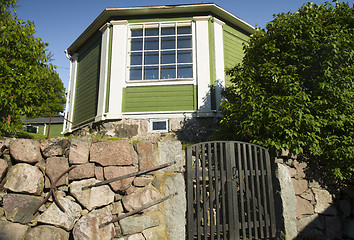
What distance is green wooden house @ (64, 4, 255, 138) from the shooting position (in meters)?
7.21

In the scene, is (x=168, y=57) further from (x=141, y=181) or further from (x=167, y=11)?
(x=141, y=181)

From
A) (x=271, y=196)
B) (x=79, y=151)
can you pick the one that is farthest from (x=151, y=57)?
(x=271, y=196)

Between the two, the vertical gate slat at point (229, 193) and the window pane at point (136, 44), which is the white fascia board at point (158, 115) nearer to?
the window pane at point (136, 44)

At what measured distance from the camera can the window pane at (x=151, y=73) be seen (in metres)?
7.48

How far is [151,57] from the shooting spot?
7.63 meters

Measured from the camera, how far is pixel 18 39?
4324 millimetres

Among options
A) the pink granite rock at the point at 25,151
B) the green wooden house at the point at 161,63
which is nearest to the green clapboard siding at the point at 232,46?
the green wooden house at the point at 161,63

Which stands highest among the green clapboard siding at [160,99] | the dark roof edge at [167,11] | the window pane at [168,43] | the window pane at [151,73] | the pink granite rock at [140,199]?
the dark roof edge at [167,11]

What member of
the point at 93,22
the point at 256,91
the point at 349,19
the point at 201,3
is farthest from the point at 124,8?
the point at 349,19

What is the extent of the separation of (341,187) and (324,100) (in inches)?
80.4

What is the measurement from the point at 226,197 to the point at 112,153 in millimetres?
2047

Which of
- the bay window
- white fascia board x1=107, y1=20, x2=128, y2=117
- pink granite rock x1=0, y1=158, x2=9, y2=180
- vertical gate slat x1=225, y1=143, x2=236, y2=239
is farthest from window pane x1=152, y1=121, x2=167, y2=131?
pink granite rock x1=0, y1=158, x2=9, y2=180

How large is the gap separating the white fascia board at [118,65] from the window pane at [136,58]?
0.72 feet

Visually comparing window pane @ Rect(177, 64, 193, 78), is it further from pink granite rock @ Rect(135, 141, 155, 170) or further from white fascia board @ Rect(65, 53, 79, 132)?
white fascia board @ Rect(65, 53, 79, 132)
